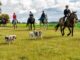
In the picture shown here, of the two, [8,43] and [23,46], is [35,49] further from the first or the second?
[8,43]

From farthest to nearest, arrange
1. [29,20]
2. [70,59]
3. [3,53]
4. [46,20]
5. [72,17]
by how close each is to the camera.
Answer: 1. [46,20]
2. [29,20]
3. [72,17]
4. [3,53]
5. [70,59]

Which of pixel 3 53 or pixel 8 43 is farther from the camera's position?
pixel 8 43

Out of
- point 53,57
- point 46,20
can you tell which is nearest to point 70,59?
point 53,57

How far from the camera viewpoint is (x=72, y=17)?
120 feet

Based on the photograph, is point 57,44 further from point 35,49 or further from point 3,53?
point 3,53

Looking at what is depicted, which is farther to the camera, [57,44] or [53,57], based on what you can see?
[57,44]

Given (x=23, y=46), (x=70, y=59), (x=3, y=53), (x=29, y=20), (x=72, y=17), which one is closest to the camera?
(x=70, y=59)

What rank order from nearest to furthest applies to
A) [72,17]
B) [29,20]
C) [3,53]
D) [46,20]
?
[3,53], [72,17], [29,20], [46,20]

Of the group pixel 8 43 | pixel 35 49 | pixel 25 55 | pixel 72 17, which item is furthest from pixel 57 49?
pixel 72 17

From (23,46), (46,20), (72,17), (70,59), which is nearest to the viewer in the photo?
(70,59)

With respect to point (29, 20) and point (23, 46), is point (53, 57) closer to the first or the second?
point (23, 46)

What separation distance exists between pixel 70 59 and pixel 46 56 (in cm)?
173

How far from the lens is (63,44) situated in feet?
96.3

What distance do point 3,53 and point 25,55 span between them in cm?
181
